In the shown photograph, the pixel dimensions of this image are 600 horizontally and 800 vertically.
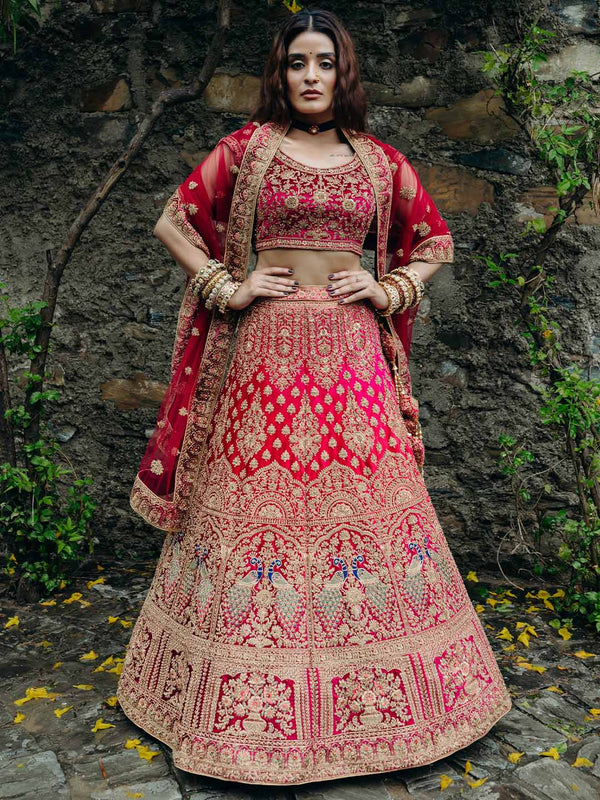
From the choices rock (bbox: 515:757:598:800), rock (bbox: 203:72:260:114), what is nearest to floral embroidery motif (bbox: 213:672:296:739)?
rock (bbox: 515:757:598:800)

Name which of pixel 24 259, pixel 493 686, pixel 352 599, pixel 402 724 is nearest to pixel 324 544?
pixel 352 599

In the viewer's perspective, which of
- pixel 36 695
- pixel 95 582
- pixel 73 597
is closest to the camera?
pixel 36 695

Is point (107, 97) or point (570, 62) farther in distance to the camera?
point (107, 97)

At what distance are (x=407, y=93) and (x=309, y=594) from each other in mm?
2284

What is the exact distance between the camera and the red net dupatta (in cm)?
230

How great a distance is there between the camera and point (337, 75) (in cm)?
228

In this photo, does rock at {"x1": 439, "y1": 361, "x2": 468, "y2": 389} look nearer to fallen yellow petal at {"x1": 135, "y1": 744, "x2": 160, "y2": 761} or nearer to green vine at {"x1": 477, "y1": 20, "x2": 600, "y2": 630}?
green vine at {"x1": 477, "y1": 20, "x2": 600, "y2": 630}

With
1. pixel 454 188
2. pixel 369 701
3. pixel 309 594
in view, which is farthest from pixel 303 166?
pixel 369 701

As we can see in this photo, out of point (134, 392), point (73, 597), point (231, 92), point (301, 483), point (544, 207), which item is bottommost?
point (73, 597)

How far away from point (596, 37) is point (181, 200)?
2011mm

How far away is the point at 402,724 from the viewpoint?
6.74 ft

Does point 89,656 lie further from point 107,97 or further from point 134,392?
point 107,97

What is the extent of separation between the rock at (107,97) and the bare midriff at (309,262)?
1.60m

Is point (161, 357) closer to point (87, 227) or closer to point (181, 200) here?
point (87, 227)
